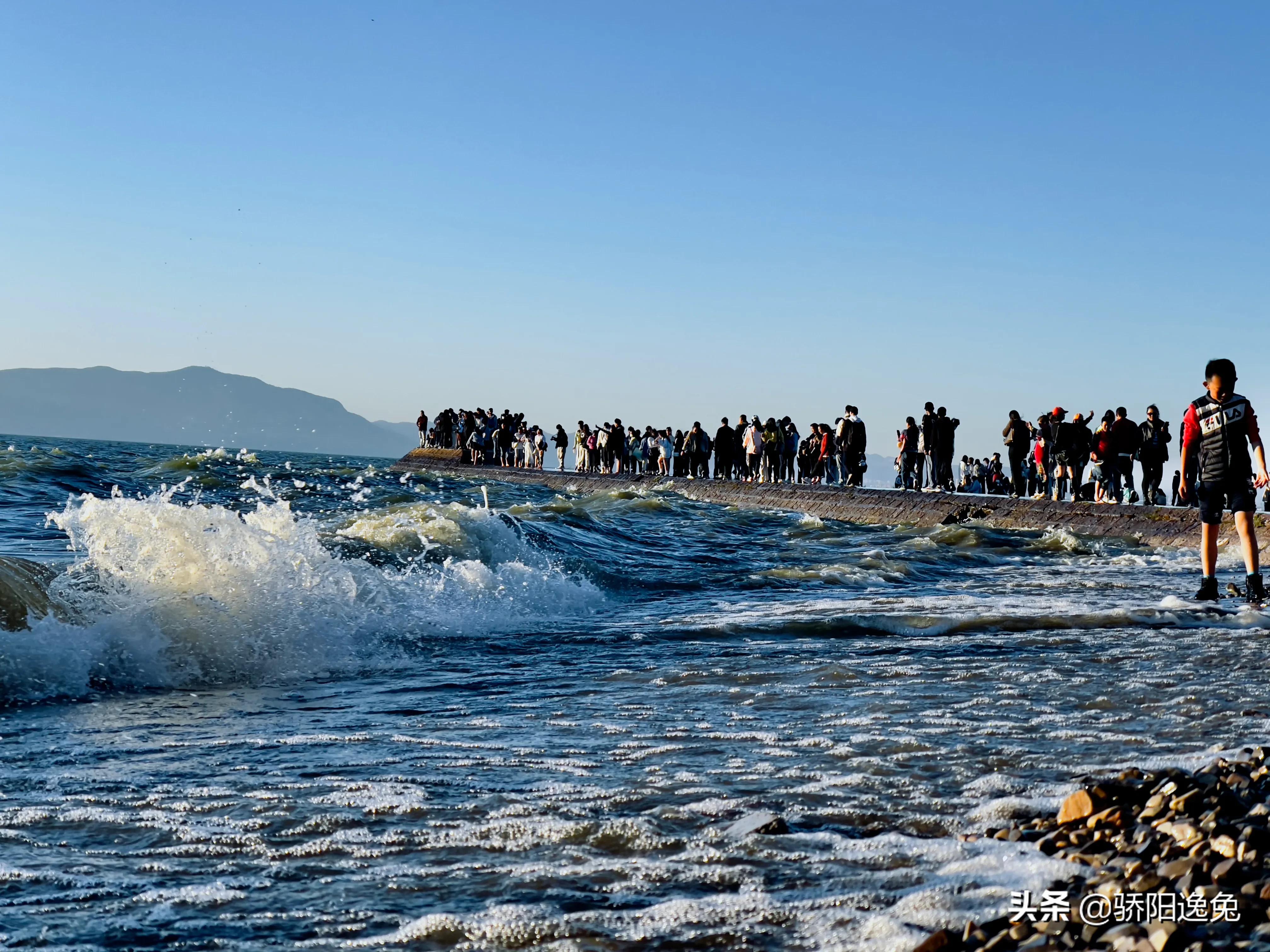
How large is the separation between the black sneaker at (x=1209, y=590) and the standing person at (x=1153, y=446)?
1218 cm

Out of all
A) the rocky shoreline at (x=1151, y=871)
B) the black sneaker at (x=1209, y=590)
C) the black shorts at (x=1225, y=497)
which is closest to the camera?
the rocky shoreline at (x=1151, y=871)

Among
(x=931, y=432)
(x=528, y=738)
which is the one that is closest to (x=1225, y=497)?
(x=528, y=738)

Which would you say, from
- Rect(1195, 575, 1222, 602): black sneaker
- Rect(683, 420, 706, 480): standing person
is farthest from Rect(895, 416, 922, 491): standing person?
Rect(1195, 575, 1222, 602): black sneaker

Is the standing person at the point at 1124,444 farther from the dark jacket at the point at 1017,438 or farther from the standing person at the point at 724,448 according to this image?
the standing person at the point at 724,448

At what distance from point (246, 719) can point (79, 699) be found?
112 centimetres

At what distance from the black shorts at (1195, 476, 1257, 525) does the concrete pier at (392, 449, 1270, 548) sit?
7.79 m

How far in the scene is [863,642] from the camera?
25.8 ft

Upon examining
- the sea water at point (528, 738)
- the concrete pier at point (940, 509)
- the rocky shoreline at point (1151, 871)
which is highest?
the concrete pier at point (940, 509)

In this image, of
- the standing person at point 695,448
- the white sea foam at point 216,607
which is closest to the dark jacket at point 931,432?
the standing person at point 695,448

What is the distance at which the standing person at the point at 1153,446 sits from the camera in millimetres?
20922

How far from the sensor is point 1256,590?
30.2 feet

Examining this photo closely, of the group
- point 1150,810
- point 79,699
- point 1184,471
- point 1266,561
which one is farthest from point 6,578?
point 1266,561

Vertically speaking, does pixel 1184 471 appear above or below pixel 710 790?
above

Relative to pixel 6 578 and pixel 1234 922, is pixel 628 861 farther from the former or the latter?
pixel 6 578
